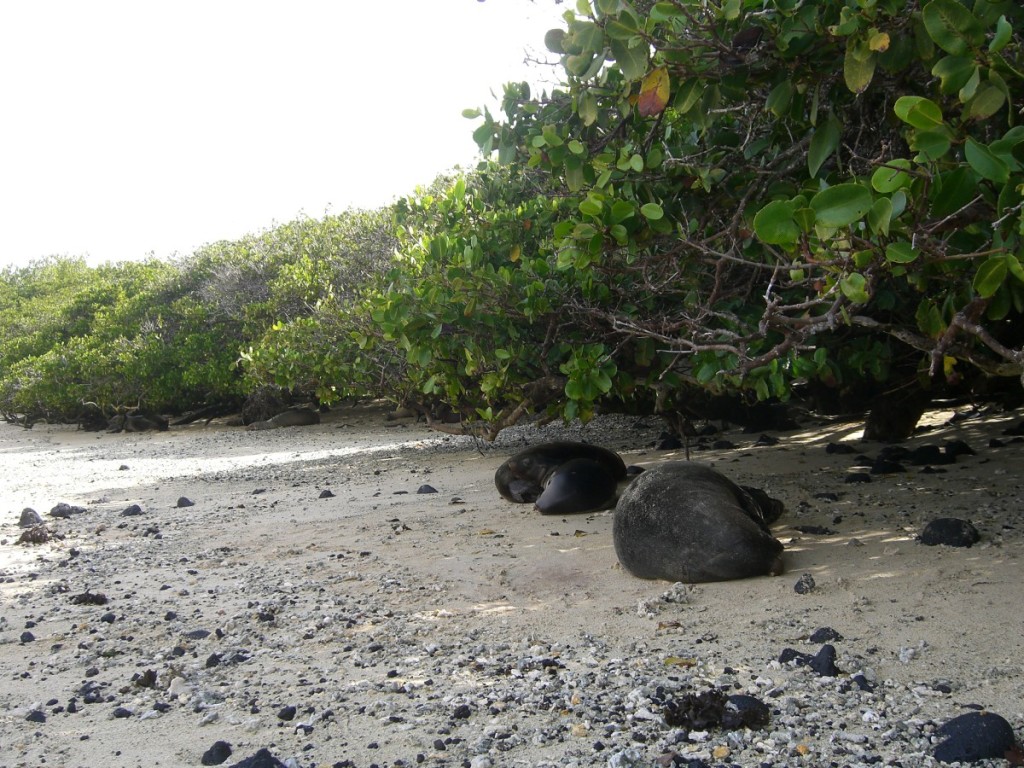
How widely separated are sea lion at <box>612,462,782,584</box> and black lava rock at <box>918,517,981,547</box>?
0.87 metres

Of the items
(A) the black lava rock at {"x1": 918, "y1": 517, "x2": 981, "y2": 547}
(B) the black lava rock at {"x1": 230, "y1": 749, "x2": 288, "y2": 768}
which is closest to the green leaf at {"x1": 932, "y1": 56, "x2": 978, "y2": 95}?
(A) the black lava rock at {"x1": 918, "y1": 517, "x2": 981, "y2": 547}

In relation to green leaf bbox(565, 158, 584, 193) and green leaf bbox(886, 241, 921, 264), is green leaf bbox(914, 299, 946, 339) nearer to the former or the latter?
green leaf bbox(886, 241, 921, 264)

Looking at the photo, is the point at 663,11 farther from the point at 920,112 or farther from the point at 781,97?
the point at 920,112

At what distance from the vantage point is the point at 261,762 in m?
3.09

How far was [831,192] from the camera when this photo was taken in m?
2.84

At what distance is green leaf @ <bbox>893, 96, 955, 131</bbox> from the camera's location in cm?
285

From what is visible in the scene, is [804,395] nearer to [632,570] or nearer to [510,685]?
[632,570]

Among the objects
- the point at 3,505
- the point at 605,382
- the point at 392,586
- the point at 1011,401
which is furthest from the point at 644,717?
the point at 3,505

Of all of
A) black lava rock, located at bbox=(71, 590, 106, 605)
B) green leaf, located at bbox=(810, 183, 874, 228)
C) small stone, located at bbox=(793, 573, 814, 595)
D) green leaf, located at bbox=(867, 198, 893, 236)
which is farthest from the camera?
black lava rock, located at bbox=(71, 590, 106, 605)

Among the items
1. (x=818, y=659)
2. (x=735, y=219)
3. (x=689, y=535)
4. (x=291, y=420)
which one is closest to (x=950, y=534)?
(x=689, y=535)

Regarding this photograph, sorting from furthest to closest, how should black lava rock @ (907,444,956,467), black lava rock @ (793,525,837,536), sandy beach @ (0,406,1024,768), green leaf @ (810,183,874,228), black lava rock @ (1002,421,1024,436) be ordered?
1. black lava rock @ (1002,421,1024,436)
2. black lava rock @ (907,444,956,467)
3. black lava rock @ (793,525,837,536)
4. sandy beach @ (0,406,1024,768)
5. green leaf @ (810,183,874,228)

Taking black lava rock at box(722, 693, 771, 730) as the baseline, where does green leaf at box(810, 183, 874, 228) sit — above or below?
above

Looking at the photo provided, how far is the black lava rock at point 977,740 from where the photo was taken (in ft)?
9.48

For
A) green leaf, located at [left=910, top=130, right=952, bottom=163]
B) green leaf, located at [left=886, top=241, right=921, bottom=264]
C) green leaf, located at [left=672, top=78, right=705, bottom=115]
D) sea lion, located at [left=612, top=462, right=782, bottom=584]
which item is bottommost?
sea lion, located at [left=612, top=462, right=782, bottom=584]
